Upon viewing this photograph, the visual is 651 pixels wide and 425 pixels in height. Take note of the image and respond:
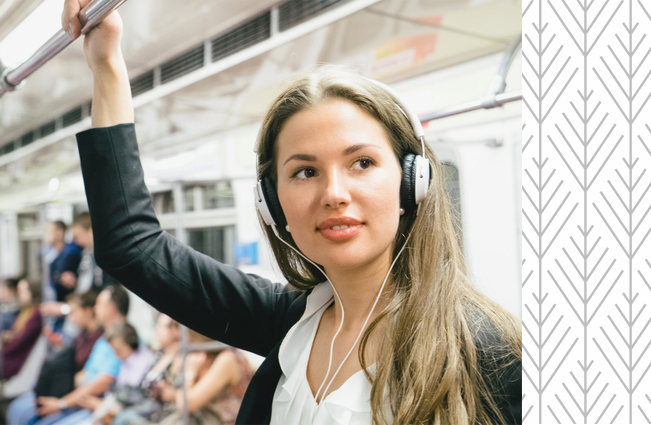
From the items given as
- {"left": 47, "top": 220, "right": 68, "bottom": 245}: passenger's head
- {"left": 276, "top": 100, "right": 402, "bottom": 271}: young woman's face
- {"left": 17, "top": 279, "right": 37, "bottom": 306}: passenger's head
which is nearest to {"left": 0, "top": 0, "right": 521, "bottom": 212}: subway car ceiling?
{"left": 276, "top": 100, "right": 402, "bottom": 271}: young woman's face

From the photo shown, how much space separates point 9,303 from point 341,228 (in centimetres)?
594

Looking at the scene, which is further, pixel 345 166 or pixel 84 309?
pixel 84 309

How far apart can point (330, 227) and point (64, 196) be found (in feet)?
20.4

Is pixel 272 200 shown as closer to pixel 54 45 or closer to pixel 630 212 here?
pixel 54 45

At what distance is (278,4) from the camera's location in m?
2.41

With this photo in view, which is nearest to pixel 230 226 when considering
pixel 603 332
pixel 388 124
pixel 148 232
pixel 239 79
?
pixel 239 79

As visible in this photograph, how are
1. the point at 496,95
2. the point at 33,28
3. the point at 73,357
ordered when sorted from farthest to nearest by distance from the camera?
the point at 73,357 < the point at 33,28 < the point at 496,95

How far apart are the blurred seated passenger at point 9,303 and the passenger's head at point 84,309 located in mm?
1969

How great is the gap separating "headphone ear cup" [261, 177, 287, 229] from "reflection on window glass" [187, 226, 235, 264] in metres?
2.23

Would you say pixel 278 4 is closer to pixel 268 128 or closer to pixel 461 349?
pixel 268 128

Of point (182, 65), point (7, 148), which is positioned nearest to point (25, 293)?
point (7, 148)

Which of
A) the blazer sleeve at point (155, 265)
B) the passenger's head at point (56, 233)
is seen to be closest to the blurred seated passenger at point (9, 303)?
the passenger's head at point (56, 233)

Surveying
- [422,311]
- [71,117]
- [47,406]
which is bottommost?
[47,406]

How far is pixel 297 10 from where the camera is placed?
2.33 meters
